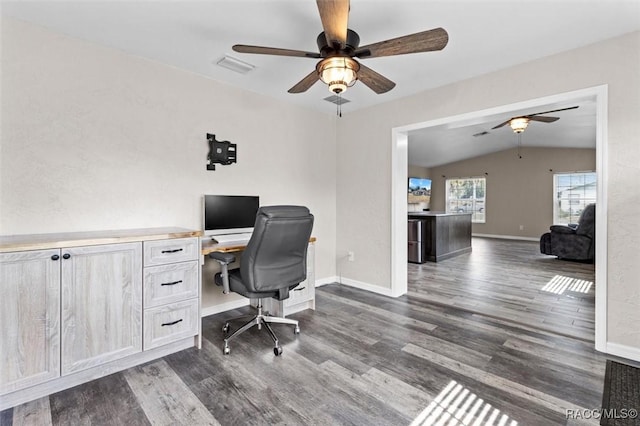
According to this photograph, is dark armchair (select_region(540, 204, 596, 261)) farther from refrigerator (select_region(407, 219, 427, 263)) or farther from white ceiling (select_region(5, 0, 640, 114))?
white ceiling (select_region(5, 0, 640, 114))

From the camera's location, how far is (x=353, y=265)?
167 inches

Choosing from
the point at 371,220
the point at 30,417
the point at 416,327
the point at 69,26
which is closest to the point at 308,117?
the point at 371,220

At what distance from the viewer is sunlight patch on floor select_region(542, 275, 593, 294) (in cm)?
400

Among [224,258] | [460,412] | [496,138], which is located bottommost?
[460,412]

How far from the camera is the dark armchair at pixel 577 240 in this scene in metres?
5.72

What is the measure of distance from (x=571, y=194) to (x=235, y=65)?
981 cm

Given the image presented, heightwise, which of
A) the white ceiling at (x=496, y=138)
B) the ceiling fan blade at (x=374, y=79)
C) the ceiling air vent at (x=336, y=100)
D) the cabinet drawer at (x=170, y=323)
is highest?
the white ceiling at (x=496, y=138)

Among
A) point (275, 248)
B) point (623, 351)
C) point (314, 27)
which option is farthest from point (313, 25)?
point (623, 351)

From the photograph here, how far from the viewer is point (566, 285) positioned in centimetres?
424

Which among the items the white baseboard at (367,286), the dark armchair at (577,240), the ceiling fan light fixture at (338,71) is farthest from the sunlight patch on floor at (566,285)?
the ceiling fan light fixture at (338,71)

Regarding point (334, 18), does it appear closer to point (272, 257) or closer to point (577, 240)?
point (272, 257)

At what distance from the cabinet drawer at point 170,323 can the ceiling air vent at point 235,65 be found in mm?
2136

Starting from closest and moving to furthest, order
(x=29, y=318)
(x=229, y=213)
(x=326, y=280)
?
(x=29, y=318) → (x=229, y=213) → (x=326, y=280)

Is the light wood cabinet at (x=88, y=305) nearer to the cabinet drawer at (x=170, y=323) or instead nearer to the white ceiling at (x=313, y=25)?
the cabinet drawer at (x=170, y=323)
